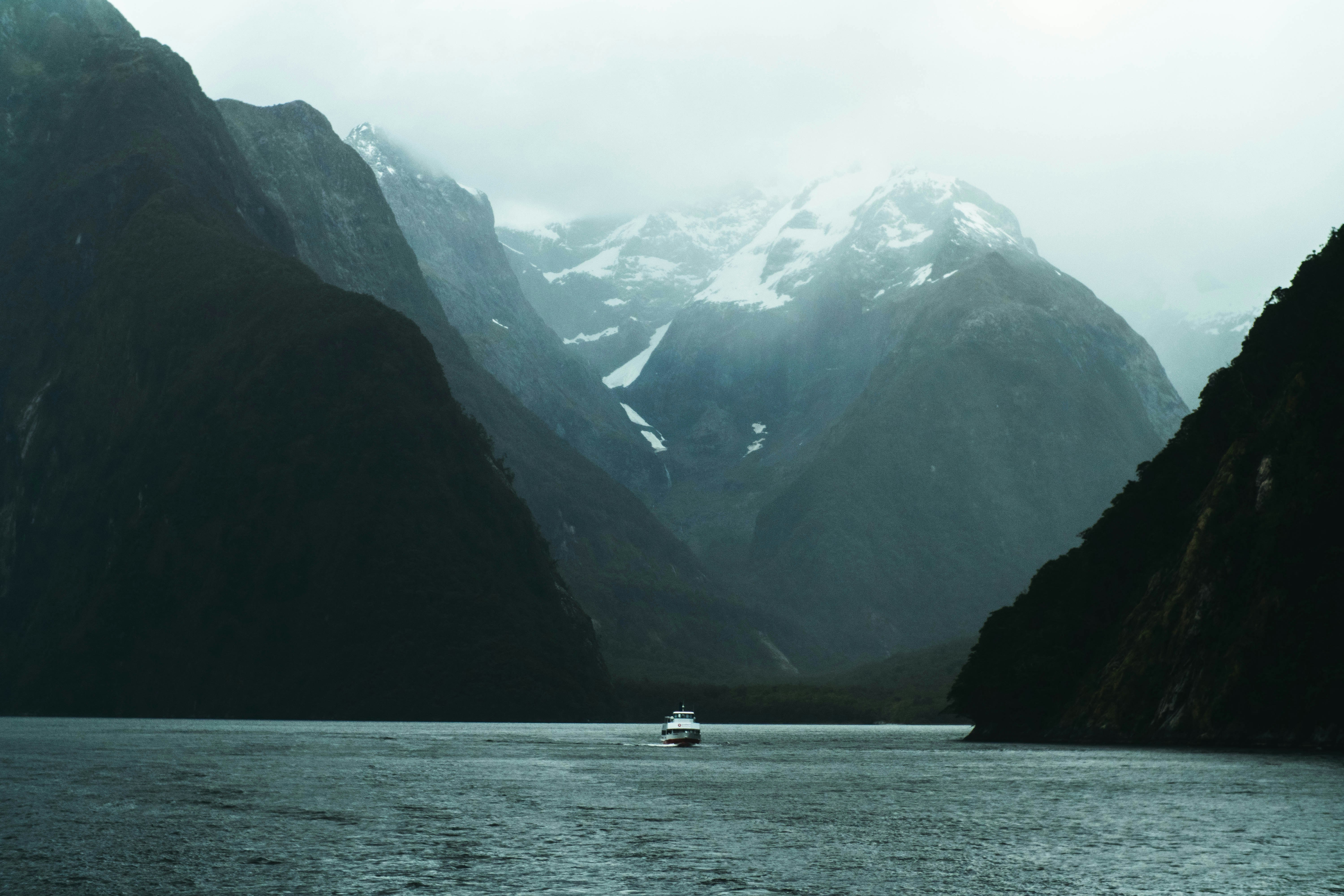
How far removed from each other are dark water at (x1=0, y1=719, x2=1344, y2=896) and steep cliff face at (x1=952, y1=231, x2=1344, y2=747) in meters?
8.16

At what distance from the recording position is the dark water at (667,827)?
62344mm

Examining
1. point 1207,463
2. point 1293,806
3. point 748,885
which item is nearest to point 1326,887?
point 748,885

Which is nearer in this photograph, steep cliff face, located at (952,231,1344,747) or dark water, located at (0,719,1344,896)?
dark water, located at (0,719,1344,896)

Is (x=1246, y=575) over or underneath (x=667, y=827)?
over

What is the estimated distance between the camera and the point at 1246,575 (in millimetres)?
143125

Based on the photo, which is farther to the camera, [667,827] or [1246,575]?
[1246,575]

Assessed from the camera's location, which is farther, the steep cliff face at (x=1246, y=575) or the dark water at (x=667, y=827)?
the steep cliff face at (x=1246, y=575)

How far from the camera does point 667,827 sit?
84.3m

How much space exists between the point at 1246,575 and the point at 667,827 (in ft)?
271

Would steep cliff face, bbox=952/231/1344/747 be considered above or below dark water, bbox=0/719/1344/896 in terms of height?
above

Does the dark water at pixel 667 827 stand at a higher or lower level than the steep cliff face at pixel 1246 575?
lower

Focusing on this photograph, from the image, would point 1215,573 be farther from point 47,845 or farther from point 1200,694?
point 47,845

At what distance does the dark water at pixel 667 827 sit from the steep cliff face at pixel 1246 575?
816cm

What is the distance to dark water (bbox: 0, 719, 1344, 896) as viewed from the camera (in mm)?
62344
